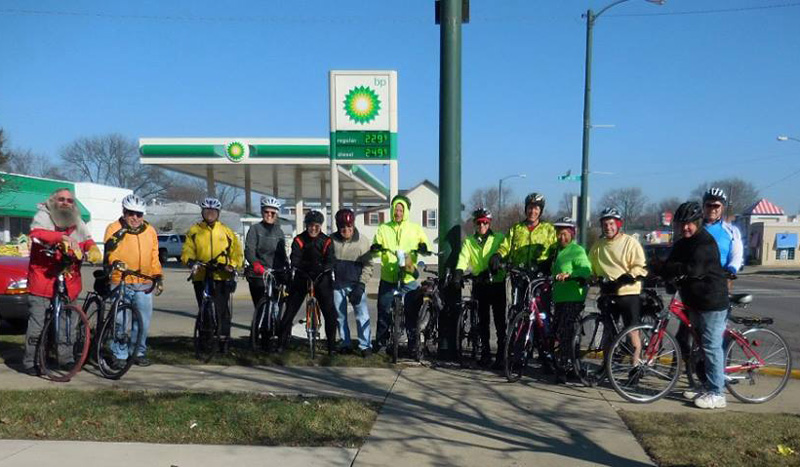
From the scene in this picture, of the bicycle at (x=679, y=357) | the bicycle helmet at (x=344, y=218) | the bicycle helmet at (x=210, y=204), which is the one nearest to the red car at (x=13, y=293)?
the bicycle helmet at (x=210, y=204)

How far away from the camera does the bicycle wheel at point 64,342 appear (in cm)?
614

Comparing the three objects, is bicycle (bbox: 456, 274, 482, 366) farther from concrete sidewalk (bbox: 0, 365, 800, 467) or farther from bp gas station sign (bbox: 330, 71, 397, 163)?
bp gas station sign (bbox: 330, 71, 397, 163)

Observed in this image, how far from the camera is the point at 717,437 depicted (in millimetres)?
4586

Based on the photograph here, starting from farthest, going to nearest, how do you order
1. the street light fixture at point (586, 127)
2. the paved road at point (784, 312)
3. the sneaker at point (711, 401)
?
1. the street light fixture at point (586, 127)
2. the paved road at point (784, 312)
3. the sneaker at point (711, 401)

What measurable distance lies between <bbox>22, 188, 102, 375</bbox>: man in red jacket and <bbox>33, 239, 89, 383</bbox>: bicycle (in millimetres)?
49

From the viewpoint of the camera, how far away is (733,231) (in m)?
6.31

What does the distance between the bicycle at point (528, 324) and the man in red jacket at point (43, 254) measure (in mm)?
4450

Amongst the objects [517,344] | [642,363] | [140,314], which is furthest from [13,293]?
[642,363]

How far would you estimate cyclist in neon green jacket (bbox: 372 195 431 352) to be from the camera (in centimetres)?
719

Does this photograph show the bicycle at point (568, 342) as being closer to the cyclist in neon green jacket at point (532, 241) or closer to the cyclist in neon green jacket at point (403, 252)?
the cyclist in neon green jacket at point (532, 241)

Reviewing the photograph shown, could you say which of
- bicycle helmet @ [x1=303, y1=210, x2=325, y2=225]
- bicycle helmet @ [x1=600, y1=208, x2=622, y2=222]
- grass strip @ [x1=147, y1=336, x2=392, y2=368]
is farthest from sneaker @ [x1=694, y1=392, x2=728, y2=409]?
bicycle helmet @ [x1=303, y1=210, x2=325, y2=225]

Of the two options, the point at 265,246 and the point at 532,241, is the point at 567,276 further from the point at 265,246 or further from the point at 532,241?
the point at 265,246

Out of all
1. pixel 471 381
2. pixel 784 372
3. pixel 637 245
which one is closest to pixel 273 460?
pixel 471 381

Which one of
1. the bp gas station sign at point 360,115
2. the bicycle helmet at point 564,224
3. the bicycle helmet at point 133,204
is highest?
the bp gas station sign at point 360,115
